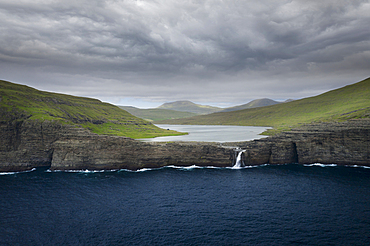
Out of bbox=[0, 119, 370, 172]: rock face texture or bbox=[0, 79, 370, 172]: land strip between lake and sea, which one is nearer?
bbox=[0, 119, 370, 172]: rock face texture

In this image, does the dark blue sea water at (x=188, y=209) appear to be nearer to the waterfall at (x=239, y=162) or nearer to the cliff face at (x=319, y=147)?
the waterfall at (x=239, y=162)

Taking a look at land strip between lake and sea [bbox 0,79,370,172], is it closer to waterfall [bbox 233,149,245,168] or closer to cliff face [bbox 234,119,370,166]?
cliff face [bbox 234,119,370,166]

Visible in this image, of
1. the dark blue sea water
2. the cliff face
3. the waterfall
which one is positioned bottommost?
the dark blue sea water

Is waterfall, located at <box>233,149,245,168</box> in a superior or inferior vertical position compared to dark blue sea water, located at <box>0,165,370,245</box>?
superior

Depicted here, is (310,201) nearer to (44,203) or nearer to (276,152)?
(276,152)

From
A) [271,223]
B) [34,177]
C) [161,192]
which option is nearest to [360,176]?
[271,223]

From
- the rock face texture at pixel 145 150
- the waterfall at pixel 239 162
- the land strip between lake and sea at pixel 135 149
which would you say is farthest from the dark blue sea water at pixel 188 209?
the waterfall at pixel 239 162

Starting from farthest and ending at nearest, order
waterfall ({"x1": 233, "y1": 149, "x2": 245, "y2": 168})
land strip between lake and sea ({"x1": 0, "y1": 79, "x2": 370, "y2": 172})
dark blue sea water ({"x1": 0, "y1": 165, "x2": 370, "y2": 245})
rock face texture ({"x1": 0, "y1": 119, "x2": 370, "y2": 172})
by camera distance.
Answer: waterfall ({"x1": 233, "y1": 149, "x2": 245, "y2": 168})
land strip between lake and sea ({"x1": 0, "y1": 79, "x2": 370, "y2": 172})
rock face texture ({"x1": 0, "y1": 119, "x2": 370, "y2": 172})
dark blue sea water ({"x1": 0, "y1": 165, "x2": 370, "y2": 245})

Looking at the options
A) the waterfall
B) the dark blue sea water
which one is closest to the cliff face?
the waterfall
